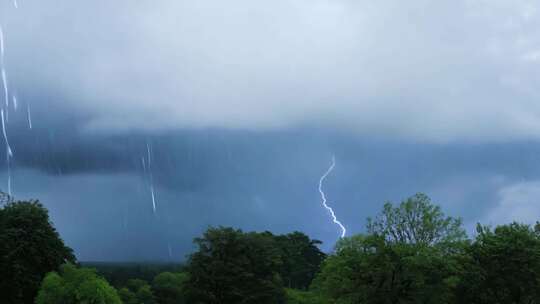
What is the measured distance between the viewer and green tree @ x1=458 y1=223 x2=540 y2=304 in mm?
55031

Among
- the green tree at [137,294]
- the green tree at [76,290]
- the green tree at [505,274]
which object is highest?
the green tree at [137,294]

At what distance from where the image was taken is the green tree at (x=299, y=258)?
401 ft

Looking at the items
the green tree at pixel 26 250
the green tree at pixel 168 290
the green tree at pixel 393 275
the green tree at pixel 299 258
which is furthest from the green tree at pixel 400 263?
the green tree at pixel 168 290

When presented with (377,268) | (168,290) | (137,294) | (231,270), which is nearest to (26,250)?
(231,270)

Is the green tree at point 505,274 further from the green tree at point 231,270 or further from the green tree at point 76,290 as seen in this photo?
the green tree at point 76,290

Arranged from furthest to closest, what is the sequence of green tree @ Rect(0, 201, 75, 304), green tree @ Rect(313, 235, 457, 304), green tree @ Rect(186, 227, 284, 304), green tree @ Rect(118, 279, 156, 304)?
1. green tree @ Rect(118, 279, 156, 304)
2. green tree @ Rect(186, 227, 284, 304)
3. green tree @ Rect(0, 201, 75, 304)
4. green tree @ Rect(313, 235, 457, 304)

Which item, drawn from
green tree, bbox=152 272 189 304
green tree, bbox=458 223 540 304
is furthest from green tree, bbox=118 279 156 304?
green tree, bbox=458 223 540 304

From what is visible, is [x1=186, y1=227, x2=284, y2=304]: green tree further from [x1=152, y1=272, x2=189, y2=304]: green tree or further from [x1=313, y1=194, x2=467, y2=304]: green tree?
[x1=152, y1=272, x2=189, y2=304]: green tree

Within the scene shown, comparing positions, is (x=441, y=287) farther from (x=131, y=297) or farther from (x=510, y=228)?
(x=131, y=297)

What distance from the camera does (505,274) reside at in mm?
55688

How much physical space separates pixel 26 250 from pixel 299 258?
229 feet

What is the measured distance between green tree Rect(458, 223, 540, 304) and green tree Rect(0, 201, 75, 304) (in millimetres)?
44352

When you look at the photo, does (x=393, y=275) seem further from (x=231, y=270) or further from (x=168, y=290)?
(x=168, y=290)

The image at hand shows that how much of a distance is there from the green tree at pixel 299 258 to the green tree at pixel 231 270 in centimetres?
3909
